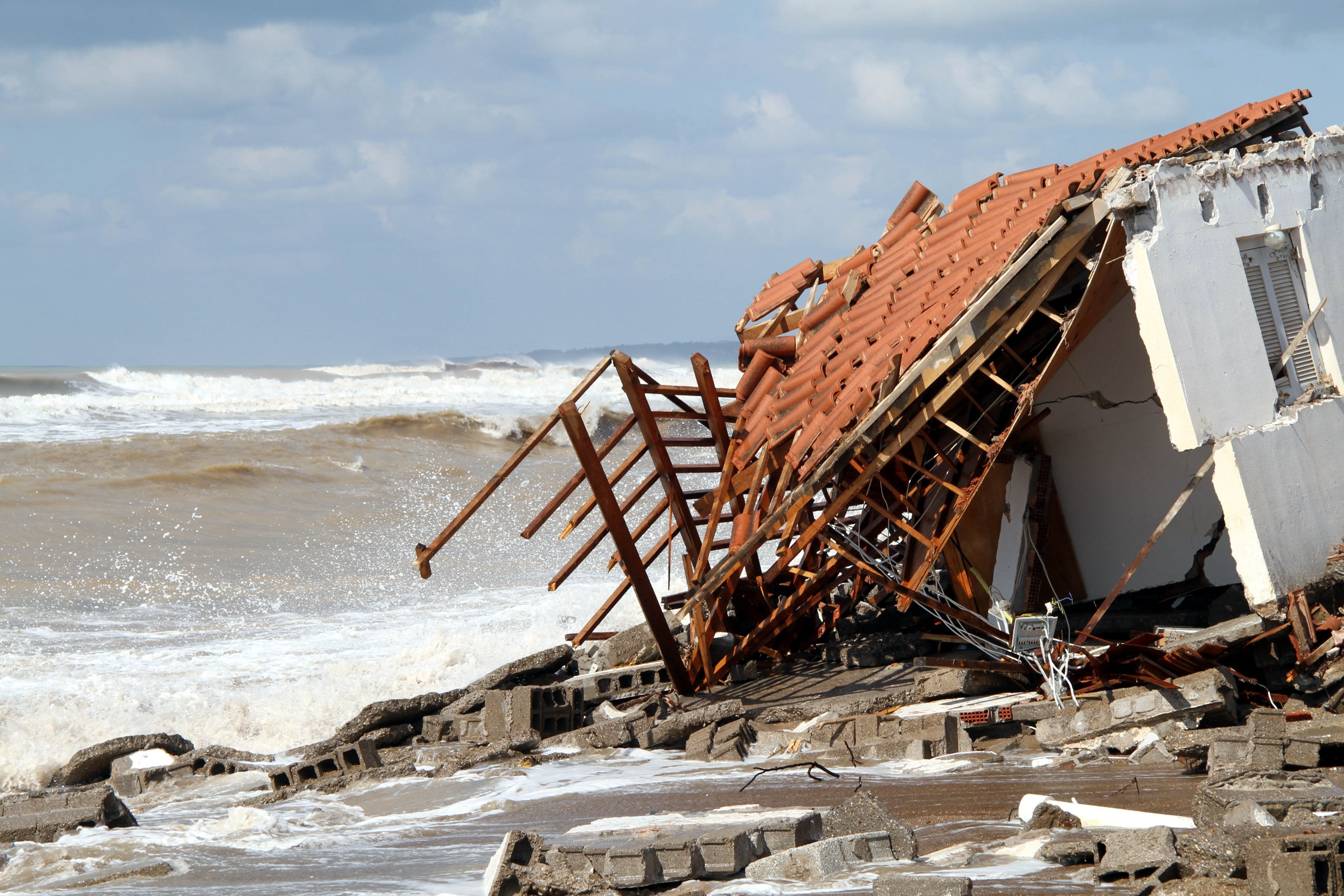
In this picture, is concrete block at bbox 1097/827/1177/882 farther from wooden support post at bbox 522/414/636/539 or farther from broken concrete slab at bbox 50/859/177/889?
wooden support post at bbox 522/414/636/539

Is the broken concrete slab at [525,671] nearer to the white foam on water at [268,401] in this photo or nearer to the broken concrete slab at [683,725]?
the broken concrete slab at [683,725]

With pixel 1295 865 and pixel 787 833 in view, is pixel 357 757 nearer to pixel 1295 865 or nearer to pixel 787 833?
pixel 787 833

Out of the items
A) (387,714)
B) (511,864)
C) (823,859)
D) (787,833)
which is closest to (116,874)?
(511,864)

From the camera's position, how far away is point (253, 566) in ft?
70.9

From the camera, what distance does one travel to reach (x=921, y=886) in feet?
16.1

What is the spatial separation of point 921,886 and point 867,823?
138 cm

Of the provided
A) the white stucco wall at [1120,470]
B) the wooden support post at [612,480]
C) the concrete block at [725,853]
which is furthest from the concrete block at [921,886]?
the white stucco wall at [1120,470]

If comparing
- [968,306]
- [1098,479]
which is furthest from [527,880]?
[1098,479]

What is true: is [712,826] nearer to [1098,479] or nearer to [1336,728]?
[1336,728]

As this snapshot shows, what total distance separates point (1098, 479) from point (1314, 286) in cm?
342

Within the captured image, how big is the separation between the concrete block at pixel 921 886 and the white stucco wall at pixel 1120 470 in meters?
6.81

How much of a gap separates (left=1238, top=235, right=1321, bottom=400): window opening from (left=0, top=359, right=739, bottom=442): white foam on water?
34.0 metres

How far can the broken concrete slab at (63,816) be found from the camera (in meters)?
8.29

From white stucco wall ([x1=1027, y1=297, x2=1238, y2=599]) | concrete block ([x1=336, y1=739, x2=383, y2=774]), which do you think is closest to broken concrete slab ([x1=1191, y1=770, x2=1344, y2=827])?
white stucco wall ([x1=1027, y1=297, x2=1238, y2=599])
